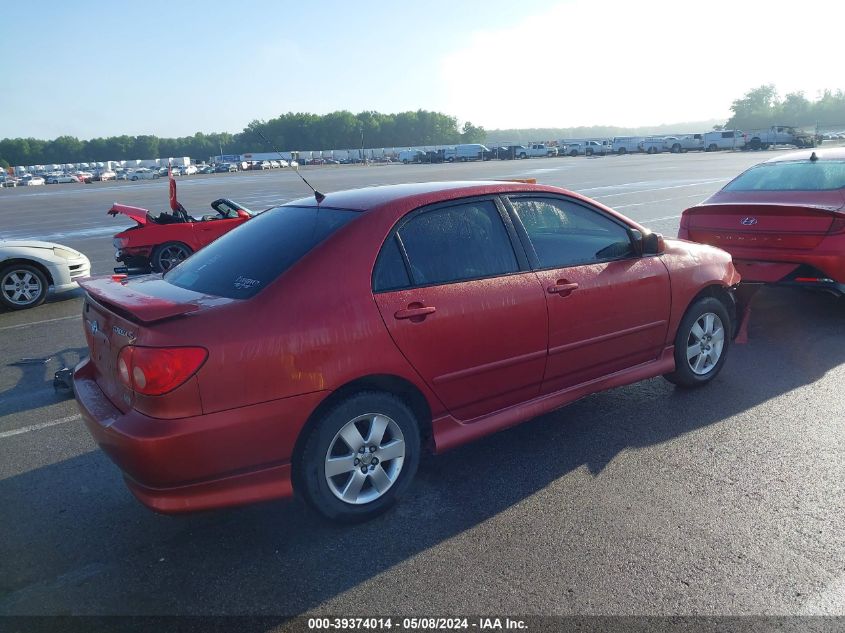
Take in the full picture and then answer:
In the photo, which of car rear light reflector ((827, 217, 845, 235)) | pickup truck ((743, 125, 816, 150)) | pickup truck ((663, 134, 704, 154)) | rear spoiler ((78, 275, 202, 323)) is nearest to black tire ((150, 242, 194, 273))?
rear spoiler ((78, 275, 202, 323))

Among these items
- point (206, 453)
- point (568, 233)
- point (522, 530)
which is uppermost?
point (568, 233)

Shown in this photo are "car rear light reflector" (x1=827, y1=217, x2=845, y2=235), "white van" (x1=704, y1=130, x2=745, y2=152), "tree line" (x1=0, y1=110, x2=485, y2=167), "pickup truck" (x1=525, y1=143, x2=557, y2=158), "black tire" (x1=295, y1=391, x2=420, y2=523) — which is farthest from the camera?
"tree line" (x1=0, y1=110, x2=485, y2=167)

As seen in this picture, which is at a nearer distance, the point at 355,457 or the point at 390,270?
the point at 355,457

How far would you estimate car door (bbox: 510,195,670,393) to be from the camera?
4.01 metres

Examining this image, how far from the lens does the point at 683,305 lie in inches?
185

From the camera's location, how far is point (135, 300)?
329 centimetres

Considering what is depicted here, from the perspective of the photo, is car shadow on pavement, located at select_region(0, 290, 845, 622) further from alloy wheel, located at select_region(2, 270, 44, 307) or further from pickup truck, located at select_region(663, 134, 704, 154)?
pickup truck, located at select_region(663, 134, 704, 154)

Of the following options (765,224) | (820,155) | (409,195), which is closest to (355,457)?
(409,195)

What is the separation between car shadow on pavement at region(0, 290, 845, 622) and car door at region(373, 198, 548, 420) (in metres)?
0.46

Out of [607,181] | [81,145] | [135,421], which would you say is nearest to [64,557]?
[135,421]

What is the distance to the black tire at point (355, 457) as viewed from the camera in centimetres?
320

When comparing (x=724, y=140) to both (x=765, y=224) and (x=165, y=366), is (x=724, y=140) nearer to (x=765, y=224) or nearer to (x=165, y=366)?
(x=765, y=224)

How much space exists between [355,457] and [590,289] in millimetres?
1771

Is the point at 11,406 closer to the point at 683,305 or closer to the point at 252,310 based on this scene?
the point at 252,310
